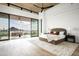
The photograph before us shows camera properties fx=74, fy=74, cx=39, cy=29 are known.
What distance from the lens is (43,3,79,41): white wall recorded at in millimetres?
3586

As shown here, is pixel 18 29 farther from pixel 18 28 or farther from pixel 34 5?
pixel 34 5

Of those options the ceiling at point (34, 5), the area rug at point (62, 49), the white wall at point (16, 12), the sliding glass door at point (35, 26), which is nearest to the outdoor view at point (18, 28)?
the sliding glass door at point (35, 26)

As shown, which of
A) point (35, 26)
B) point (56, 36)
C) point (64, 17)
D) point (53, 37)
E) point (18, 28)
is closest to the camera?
point (18, 28)

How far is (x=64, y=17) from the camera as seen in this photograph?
12.2 ft

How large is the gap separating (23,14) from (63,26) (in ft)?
7.43

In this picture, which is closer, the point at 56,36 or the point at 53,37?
the point at 56,36

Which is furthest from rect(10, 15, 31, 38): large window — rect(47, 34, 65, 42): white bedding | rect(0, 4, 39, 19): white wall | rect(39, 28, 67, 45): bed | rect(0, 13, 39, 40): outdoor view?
rect(47, 34, 65, 42): white bedding

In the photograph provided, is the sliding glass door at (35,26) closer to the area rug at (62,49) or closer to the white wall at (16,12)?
the white wall at (16,12)

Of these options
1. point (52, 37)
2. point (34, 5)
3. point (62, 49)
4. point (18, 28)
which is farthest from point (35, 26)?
point (62, 49)

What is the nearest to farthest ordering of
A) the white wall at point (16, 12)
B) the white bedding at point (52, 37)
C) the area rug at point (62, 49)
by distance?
the area rug at point (62, 49) → the white wall at point (16, 12) → the white bedding at point (52, 37)

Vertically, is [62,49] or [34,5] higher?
[34,5]

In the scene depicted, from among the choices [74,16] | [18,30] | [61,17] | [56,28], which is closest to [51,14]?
[61,17]

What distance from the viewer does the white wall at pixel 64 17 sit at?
3586 mm

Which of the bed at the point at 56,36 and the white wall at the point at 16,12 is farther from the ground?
the white wall at the point at 16,12
